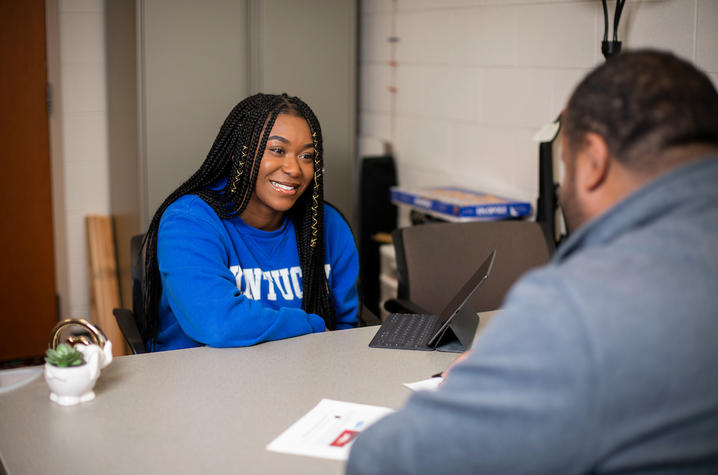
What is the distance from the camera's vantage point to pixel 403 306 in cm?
225

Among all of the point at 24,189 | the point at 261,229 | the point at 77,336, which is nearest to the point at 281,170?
the point at 261,229

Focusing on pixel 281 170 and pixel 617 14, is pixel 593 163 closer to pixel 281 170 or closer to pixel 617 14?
pixel 281 170

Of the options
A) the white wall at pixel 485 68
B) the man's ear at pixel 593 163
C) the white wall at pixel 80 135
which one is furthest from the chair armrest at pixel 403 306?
the white wall at pixel 80 135

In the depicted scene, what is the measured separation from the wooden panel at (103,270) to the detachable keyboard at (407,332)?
6.62 feet

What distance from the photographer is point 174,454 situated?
1.22 meters

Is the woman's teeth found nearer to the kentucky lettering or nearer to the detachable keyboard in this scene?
the kentucky lettering

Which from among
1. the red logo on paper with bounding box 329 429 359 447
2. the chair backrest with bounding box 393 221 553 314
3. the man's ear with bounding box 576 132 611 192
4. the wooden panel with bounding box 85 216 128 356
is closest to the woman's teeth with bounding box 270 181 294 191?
the chair backrest with bounding box 393 221 553 314

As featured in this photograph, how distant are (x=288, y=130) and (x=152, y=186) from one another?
4.33 feet

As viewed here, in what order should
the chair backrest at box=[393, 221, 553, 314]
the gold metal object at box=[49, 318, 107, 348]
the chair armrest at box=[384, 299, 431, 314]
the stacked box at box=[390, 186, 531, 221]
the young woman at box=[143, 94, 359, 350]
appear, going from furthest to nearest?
the stacked box at box=[390, 186, 531, 221] → the chair backrest at box=[393, 221, 553, 314] → the chair armrest at box=[384, 299, 431, 314] → the young woman at box=[143, 94, 359, 350] → the gold metal object at box=[49, 318, 107, 348]

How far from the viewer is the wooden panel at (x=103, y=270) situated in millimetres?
3578

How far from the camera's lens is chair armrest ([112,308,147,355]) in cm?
202

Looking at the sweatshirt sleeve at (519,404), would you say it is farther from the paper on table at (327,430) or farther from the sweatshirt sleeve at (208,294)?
the sweatshirt sleeve at (208,294)

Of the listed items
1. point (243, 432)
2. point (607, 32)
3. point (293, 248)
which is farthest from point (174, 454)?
point (607, 32)

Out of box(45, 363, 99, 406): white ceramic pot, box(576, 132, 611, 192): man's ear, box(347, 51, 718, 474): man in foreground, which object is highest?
box(576, 132, 611, 192): man's ear
